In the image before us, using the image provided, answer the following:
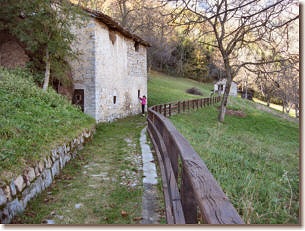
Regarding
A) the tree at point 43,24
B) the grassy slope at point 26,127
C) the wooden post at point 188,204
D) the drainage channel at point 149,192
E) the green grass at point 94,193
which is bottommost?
the green grass at point 94,193

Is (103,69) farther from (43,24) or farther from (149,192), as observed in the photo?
(149,192)

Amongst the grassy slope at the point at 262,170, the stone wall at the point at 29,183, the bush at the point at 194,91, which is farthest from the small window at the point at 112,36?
the bush at the point at 194,91

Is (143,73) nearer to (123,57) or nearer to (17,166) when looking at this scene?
(123,57)

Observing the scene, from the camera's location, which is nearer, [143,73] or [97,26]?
[97,26]

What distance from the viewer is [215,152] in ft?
20.2

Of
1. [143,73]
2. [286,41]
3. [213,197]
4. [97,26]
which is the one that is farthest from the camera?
[143,73]

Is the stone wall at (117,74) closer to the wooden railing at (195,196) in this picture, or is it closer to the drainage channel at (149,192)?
the drainage channel at (149,192)

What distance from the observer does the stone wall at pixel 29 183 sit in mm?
2838

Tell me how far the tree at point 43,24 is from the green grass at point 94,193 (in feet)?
16.5

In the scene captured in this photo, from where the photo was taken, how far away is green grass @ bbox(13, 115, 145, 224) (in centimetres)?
319

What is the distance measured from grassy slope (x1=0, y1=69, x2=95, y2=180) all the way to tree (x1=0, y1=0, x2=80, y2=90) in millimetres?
2046

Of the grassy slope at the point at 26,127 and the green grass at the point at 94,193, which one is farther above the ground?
the grassy slope at the point at 26,127

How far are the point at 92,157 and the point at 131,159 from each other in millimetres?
916

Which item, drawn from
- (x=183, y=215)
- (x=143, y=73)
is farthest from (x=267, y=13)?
(x=143, y=73)
